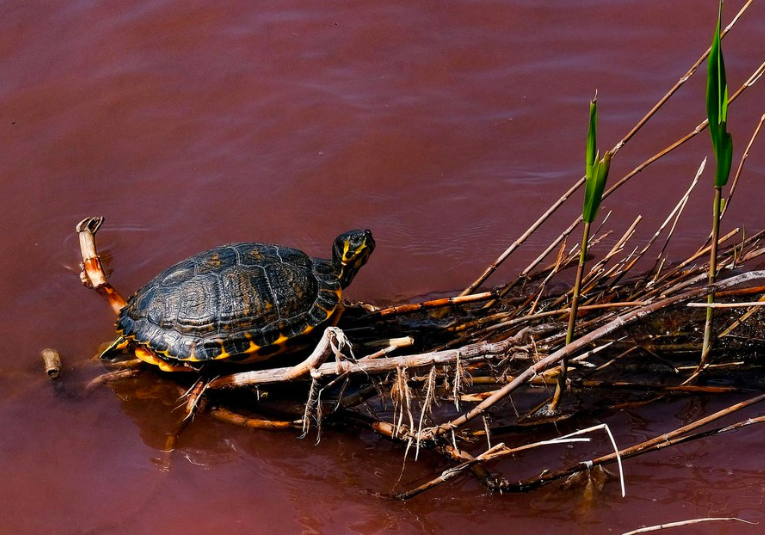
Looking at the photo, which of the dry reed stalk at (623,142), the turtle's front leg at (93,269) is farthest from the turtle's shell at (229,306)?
the dry reed stalk at (623,142)

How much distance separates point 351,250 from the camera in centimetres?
387

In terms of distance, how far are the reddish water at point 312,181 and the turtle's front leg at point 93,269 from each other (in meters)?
0.34

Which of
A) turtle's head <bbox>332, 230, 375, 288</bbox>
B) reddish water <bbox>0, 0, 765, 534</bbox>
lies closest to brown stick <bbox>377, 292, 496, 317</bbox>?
turtle's head <bbox>332, 230, 375, 288</bbox>

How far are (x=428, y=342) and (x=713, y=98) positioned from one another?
197 centimetres

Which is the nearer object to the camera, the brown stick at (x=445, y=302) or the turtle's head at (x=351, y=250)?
the brown stick at (x=445, y=302)

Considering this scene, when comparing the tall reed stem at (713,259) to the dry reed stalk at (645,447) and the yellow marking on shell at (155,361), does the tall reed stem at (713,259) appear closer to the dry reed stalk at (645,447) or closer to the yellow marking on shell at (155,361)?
the dry reed stalk at (645,447)

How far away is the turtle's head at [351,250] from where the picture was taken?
387cm

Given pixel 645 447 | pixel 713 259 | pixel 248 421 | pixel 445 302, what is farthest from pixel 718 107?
pixel 248 421

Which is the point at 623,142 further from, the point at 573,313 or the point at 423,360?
the point at 423,360

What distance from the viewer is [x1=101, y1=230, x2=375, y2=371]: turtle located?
359cm

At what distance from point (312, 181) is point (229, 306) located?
1963 millimetres

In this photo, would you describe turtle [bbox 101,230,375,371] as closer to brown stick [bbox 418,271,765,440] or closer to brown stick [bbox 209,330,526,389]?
brown stick [bbox 209,330,526,389]

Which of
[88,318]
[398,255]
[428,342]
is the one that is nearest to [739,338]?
[428,342]

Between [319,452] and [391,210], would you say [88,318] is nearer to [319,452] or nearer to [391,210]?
[319,452]
